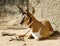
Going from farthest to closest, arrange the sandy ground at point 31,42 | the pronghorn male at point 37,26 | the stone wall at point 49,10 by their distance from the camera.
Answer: the stone wall at point 49,10 → the pronghorn male at point 37,26 → the sandy ground at point 31,42

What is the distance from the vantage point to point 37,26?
6.90m

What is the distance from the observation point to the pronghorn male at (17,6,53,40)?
262 inches

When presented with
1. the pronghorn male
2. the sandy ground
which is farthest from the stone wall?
the sandy ground

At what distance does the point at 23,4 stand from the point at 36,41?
4441 millimetres

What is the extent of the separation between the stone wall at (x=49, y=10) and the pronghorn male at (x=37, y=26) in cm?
39

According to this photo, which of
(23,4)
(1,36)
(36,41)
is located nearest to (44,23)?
(36,41)

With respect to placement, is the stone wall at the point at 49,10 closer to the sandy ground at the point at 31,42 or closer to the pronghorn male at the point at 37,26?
the pronghorn male at the point at 37,26

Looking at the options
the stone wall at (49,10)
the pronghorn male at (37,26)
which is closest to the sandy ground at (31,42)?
the pronghorn male at (37,26)

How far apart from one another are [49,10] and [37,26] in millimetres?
973

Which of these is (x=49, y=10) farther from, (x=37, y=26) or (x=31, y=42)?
(x=31, y=42)

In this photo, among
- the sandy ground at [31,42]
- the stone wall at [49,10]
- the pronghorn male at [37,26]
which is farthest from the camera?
the stone wall at [49,10]

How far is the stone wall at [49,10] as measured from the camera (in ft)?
24.5

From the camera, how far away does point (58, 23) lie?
7.46 metres

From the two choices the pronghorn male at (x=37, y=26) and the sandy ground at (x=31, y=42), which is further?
the pronghorn male at (x=37, y=26)
